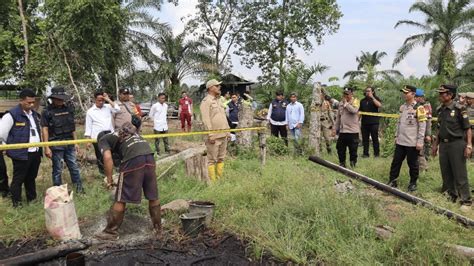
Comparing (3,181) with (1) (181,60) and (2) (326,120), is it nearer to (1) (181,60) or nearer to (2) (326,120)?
(2) (326,120)

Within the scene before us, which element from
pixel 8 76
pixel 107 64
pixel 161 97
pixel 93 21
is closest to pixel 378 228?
pixel 161 97

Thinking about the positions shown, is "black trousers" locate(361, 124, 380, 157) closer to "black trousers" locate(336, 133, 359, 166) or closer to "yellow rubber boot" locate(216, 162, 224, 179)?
"black trousers" locate(336, 133, 359, 166)

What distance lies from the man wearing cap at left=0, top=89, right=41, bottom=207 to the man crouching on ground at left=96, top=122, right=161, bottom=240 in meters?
1.61

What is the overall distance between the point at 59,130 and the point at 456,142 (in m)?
5.71

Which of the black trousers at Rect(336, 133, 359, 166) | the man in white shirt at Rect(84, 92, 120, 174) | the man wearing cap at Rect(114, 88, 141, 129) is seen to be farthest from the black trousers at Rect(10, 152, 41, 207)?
the black trousers at Rect(336, 133, 359, 166)

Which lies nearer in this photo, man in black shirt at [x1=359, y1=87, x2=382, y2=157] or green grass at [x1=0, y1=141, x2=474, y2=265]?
green grass at [x1=0, y1=141, x2=474, y2=265]

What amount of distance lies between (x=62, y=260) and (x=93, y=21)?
8780 millimetres

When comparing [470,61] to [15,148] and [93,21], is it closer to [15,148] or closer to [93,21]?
[93,21]

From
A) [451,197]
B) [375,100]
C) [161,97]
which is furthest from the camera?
[161,97]

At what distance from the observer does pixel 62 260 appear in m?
4.14

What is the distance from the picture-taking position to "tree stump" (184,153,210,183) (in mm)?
6450

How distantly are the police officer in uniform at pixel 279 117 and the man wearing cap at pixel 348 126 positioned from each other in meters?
2.22

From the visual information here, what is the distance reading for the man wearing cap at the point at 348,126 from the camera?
7922 millimetres

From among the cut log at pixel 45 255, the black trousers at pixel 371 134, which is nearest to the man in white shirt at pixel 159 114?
the black trousers at pixel 371 134
